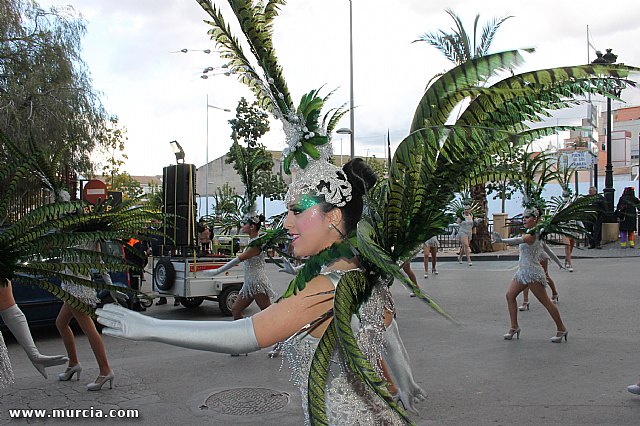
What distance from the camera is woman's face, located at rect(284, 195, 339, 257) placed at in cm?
260

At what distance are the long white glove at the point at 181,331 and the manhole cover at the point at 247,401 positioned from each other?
10.9 ft

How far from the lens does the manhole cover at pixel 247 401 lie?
5.32m

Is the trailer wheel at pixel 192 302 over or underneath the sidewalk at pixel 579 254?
underneath

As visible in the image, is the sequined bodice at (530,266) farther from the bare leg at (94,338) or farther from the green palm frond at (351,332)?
the green palm frond at (351,332)

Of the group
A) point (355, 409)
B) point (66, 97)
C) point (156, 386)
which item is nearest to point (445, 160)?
point (355, 409)

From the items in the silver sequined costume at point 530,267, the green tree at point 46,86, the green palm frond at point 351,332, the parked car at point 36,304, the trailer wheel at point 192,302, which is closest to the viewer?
the green palm frond at point 351,332

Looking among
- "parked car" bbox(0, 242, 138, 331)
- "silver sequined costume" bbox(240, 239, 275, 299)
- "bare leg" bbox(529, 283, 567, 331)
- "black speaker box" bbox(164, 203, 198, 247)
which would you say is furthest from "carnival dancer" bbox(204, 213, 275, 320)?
"bare leg" bbox(529, 283, 567, 331)

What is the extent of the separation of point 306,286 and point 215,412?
3.42 m

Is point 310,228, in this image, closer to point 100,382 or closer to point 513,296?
point 100,382

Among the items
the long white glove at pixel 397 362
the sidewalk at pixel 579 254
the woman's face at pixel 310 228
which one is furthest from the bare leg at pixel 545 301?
the sidewalk at pixel 579 254

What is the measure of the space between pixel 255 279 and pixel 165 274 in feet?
10.4

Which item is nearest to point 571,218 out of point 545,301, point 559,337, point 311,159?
point 545,301

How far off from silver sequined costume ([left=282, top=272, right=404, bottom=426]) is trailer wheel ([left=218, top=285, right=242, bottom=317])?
26.0ft
